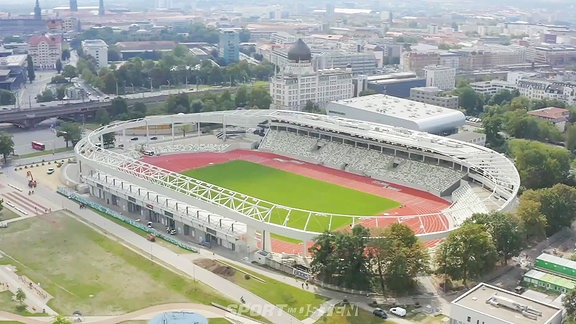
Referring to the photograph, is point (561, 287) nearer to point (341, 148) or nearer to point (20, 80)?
point (341, 148)

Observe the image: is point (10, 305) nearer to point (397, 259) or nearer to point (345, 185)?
point (397, 259)

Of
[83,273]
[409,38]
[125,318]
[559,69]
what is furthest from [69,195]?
[409,38]

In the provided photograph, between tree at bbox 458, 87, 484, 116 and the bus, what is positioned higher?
tree at bbox 458, 87, 484, 116

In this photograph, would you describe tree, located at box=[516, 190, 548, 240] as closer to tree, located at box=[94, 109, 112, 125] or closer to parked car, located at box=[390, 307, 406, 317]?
parked car, located at box=[390, 307, 406, 317]

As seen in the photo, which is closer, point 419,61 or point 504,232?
point 504,232

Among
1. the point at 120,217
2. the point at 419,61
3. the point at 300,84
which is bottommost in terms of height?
the point at 120,217

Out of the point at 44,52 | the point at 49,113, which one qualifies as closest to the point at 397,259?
the point at 49,113

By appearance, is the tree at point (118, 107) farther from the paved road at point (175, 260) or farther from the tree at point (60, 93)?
the paved road at point (175, 260)

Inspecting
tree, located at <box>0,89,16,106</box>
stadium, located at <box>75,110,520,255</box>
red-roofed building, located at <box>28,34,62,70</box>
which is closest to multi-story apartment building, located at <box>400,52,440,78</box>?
stadium, located at <box>75,110,520,255</box>
